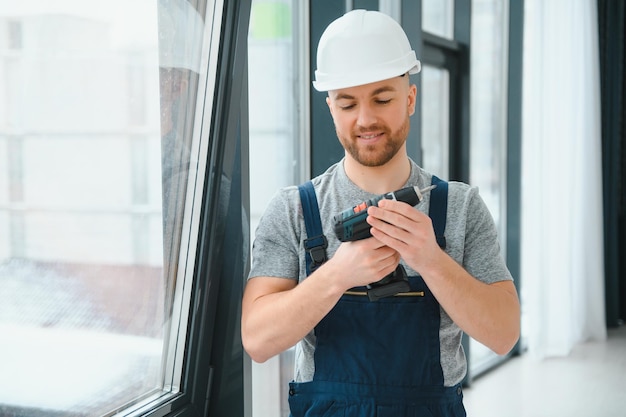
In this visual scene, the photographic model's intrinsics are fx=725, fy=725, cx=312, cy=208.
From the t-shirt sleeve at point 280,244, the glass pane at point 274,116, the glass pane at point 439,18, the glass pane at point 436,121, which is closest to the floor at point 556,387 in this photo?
the glass pane at point 436,121

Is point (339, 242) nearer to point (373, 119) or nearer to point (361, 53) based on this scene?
point (373, 119)

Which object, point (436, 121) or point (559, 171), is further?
point (559, 171)

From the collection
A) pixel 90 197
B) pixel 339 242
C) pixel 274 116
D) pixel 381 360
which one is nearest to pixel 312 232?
pixel 339 242

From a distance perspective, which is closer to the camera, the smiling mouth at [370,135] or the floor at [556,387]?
the smiling mouth at [370,135]

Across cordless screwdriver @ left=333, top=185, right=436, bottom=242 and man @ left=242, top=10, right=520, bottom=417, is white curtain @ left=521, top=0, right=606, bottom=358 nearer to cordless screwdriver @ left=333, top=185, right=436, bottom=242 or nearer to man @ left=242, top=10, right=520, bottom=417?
man @ left=242, top=10, right=520, bottom=417

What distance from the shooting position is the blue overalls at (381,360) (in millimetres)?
1549

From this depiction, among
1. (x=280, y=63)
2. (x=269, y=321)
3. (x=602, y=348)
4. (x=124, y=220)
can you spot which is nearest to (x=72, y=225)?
(x=124, y=220)

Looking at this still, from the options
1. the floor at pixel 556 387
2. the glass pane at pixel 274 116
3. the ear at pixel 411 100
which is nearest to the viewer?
the ear at pixel 411 100

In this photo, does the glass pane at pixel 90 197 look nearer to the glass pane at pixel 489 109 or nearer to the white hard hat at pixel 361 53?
the white hard hat at pixel 361 53

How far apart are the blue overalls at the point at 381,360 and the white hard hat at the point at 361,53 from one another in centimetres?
30

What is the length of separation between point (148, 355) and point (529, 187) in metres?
3.60

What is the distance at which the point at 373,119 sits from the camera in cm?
154

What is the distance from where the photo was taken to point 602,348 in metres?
5.30

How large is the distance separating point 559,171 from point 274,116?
3058 mm
